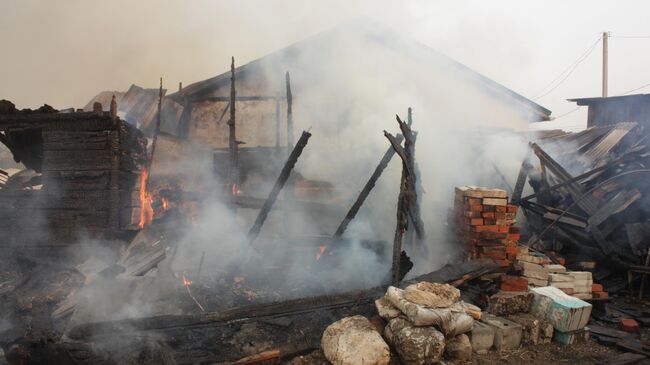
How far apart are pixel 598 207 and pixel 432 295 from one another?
5.96 metres

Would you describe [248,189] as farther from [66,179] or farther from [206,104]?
[66,179]

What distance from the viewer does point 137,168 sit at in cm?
819

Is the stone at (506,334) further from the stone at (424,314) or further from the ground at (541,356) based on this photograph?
the stone at (424,314)

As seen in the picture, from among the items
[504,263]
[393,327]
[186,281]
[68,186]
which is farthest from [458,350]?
[68,186]

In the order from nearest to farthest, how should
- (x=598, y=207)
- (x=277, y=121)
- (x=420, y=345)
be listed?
(x=420, y=345), (x=598, y=207), (x=277, y=121)

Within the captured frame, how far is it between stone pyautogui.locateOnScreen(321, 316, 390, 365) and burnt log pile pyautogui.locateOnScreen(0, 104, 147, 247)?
5.52 meters

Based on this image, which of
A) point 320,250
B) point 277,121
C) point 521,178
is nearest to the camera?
point 320,250

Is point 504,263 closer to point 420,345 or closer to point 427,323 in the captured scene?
point 427,323

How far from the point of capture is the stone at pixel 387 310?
408cm

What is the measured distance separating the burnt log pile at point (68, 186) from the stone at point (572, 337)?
7.80 m

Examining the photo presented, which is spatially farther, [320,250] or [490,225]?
[320,250]

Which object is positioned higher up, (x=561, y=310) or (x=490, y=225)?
(x=490, y=225)

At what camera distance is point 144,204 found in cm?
838

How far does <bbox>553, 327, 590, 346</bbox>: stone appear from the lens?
4.51 metres
